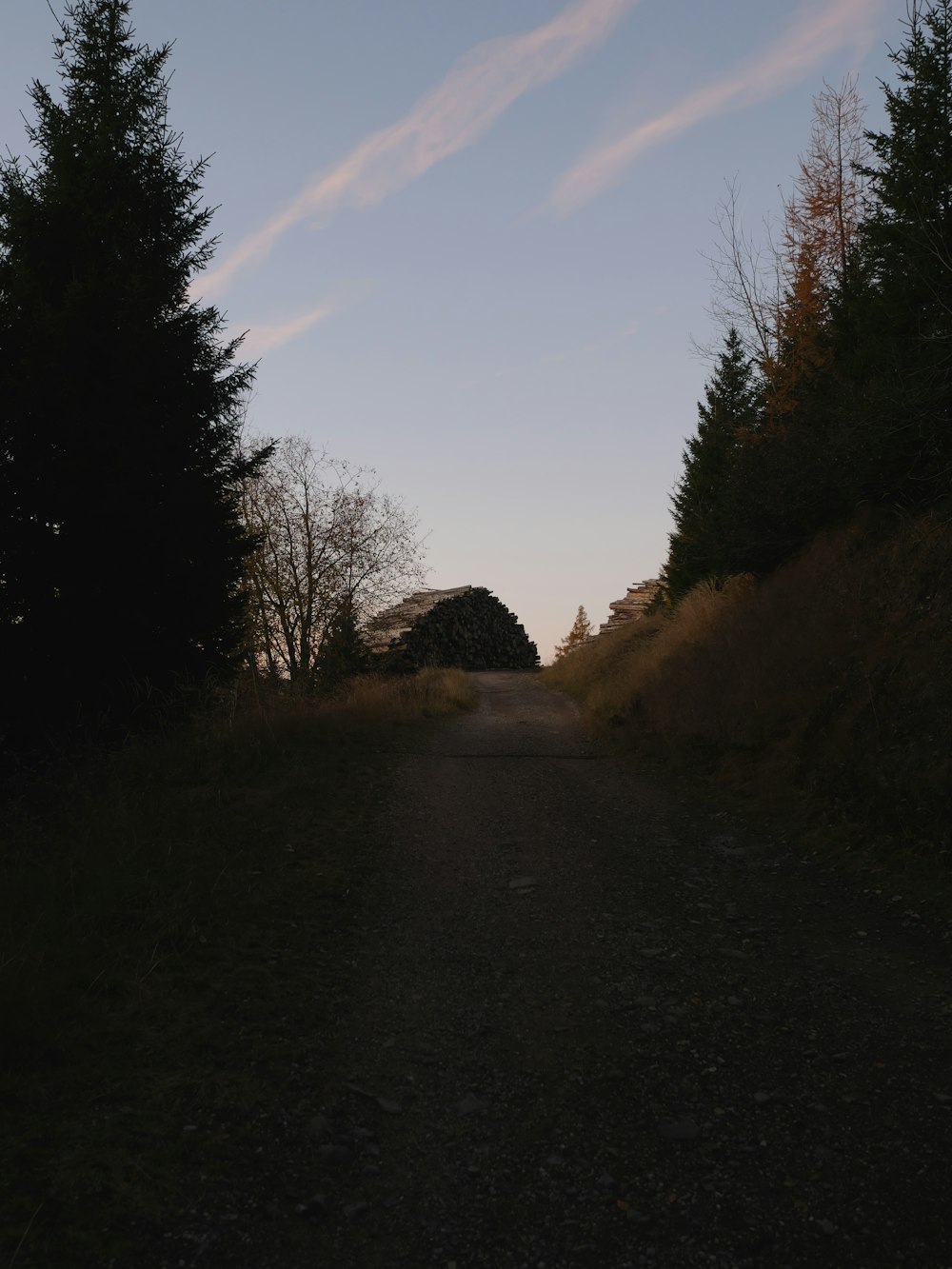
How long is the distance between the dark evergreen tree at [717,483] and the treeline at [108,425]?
942cm

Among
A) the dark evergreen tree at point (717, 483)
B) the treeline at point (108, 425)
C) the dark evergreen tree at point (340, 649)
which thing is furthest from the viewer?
the dark evergreen tree at point (340, 649)

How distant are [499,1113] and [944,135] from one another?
14.0m

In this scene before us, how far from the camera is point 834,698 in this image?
8773 millimetres

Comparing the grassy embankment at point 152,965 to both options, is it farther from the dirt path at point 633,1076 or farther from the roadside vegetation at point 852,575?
the roadside vegetation at point 852,575

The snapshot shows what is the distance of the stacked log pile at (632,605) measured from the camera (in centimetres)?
3447

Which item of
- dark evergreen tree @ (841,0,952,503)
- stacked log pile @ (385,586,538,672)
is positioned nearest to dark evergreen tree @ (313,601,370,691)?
stacked log pile @ (385,586,538,672)

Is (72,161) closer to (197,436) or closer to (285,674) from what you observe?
(197,436)

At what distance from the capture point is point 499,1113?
3.56m

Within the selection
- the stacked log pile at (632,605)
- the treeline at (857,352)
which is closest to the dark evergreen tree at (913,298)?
the treeline at (857,352)

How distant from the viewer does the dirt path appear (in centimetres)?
286

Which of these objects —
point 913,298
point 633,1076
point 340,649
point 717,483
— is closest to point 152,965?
point 633,1076

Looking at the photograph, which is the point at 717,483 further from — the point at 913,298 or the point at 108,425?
the point at 108,425

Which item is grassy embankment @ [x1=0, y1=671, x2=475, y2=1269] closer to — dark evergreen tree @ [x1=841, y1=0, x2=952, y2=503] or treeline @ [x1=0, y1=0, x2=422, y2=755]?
treeline @ [x1=0, y1=0, x2=422, y2=755]

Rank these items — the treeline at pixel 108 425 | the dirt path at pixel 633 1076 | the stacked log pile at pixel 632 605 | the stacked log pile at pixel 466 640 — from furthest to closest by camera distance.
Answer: the stacked log pile at pixel 632 605
the stacked log pile at pixel 466 640
the treeline at pixel 108 425
the dirt path at pixel 633 1076
